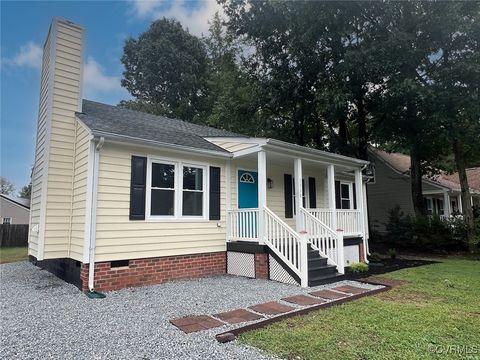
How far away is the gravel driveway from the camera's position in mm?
3432

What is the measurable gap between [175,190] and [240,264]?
2476 mm

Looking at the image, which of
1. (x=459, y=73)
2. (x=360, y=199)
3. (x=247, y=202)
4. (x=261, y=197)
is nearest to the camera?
(x=261, y=197)

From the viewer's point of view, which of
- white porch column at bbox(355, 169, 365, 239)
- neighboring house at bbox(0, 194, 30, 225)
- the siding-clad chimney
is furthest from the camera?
neighboring house at bbox(0, 194, 30, 225)

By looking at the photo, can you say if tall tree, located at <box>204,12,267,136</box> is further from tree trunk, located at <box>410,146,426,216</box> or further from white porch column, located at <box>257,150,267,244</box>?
white porch column, located at <box>257,150,267,244</box>

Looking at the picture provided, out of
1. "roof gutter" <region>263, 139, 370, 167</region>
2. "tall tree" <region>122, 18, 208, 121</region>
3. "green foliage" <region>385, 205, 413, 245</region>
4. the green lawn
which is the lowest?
the green lawn

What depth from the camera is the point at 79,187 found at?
6.88 m

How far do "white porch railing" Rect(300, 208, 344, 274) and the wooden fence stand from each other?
57.8 feet

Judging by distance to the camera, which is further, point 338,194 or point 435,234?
point 435,234

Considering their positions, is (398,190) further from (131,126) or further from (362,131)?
(131,126)

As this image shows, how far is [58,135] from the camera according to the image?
734 centimetres

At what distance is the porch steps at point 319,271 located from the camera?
7.04 meters

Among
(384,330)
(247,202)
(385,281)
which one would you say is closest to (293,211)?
(247,202)

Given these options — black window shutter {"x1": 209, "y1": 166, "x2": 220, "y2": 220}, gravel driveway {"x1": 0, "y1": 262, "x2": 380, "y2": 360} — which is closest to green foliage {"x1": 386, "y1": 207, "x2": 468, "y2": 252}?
gravel driveway {"x1": 0, "y1": 262, "x2": 380, "y2": 360}

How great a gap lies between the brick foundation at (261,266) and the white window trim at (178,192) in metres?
1.64
